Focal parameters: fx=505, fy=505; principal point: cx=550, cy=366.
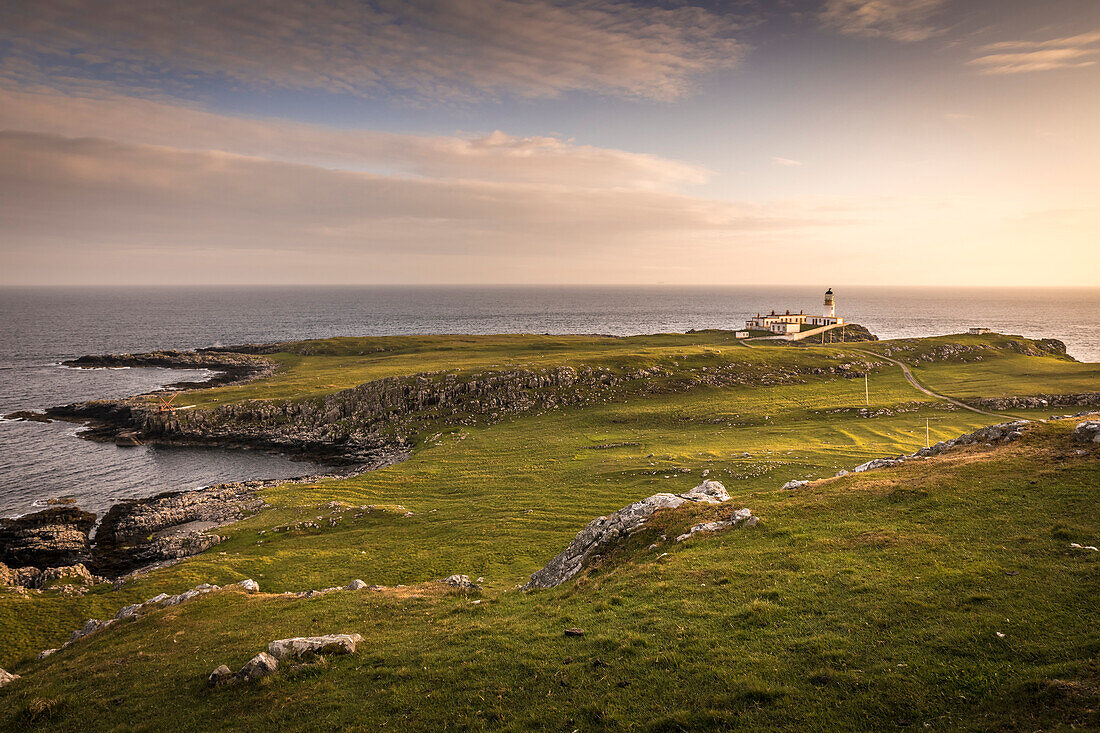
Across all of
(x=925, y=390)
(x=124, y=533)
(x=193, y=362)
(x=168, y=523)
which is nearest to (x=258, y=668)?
(x=168, y=523)

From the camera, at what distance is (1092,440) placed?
26.3 m

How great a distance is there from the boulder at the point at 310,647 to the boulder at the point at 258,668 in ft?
1.64

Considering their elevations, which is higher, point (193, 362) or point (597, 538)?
point (193, 362)

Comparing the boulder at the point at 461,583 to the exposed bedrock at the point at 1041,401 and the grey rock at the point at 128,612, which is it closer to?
the grey rock at the point at 128,612

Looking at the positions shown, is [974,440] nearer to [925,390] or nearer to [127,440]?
[925,390]

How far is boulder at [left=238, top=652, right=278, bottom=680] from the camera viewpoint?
18.0 meters

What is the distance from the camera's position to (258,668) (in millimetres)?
18109

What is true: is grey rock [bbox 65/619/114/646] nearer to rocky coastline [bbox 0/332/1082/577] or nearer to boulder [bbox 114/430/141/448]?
rocky coastline [bbox 0/332/1082/577]

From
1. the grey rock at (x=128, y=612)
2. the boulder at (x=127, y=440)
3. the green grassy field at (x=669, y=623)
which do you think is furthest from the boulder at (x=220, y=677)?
the boulder at (x=127, y=440)

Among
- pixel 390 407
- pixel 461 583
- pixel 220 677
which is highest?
pixel 220 677

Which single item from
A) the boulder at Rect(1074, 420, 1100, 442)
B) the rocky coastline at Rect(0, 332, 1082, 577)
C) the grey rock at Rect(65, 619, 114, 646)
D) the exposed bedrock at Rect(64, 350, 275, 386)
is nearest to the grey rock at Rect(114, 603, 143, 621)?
the grey rock at Rect(65, 619, 114, 646)

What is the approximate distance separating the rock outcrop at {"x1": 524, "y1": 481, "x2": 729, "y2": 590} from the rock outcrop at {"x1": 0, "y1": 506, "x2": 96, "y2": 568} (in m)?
47.6

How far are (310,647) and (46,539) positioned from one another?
51.2 meters

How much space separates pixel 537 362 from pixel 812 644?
8861cm
